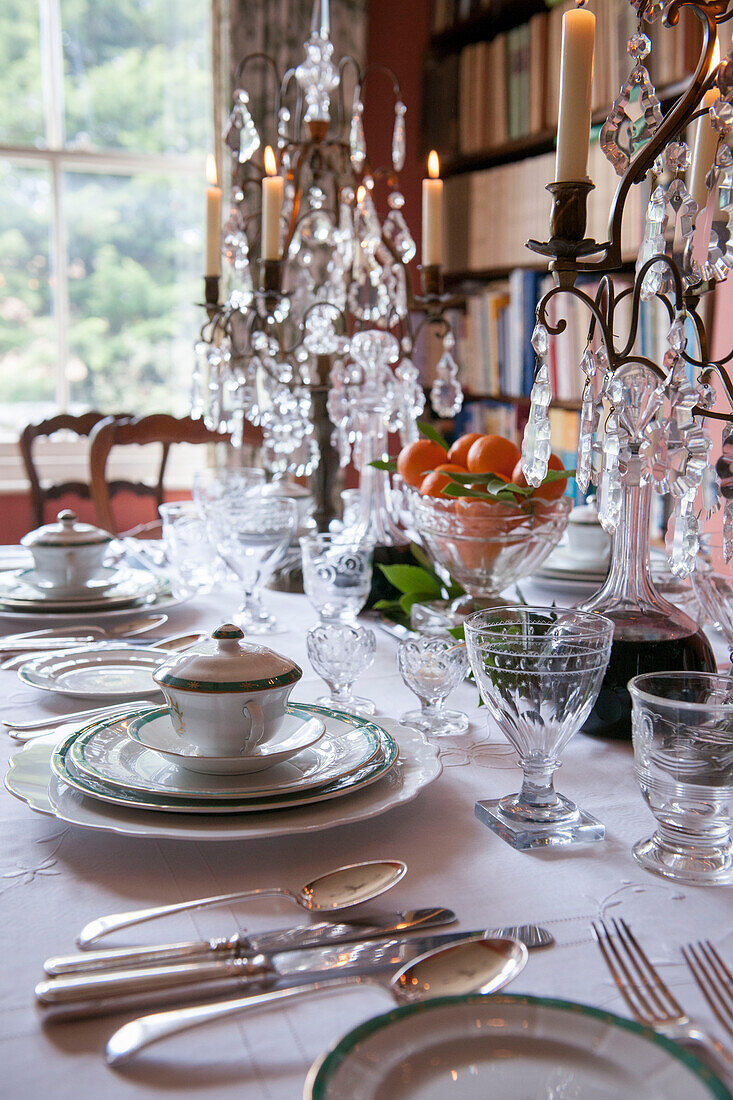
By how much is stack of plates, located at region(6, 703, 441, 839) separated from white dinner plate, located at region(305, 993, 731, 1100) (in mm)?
199

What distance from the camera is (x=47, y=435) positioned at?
222 cm

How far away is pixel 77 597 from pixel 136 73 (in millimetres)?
2485

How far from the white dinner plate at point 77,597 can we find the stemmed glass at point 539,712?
667 millimetres

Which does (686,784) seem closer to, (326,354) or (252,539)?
(252,539)

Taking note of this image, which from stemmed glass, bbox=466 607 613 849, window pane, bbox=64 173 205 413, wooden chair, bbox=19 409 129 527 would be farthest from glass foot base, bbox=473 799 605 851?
window pane, bbox=64 173 205 413

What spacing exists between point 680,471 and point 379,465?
1.92ft

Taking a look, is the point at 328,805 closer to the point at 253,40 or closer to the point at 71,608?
the point at 71,608

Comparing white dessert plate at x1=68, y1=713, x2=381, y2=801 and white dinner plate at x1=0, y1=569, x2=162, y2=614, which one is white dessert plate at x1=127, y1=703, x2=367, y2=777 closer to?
white dessert plate at x1=68, y1=713, x2=381, y2=801

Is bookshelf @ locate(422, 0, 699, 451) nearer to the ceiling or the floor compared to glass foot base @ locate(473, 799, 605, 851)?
nearer to the ceiling

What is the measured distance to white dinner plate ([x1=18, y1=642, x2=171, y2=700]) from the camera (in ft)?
2.97

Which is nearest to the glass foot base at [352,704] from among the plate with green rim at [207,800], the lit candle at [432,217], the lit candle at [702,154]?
the plate with green rim at [207,800]

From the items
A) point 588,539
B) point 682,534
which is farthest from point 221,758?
point 588,539

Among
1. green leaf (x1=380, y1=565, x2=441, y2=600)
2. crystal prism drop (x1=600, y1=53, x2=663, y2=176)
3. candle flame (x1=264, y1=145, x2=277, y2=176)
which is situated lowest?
green leaf (x1=380, y1=565, x2=441, y2=600)

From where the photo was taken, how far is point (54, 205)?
3125 millimetres
